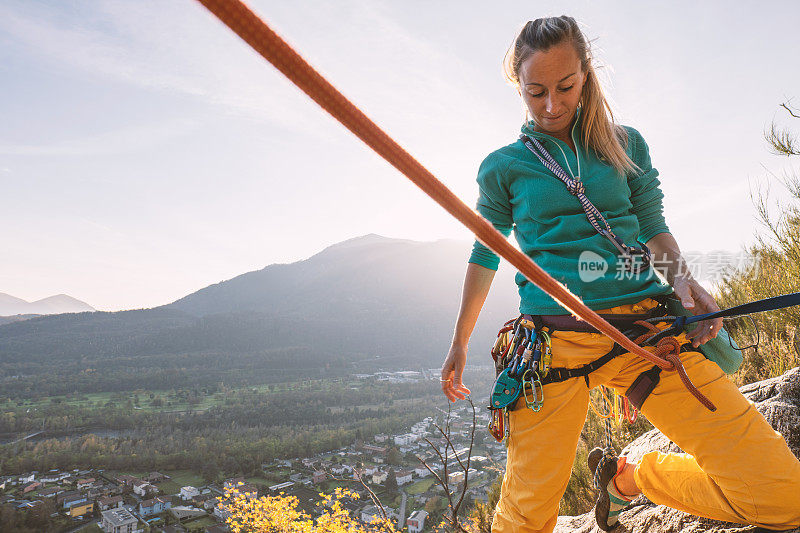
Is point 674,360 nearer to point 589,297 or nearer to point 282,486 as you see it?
point 589,297

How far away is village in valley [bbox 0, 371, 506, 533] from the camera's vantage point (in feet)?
99.6

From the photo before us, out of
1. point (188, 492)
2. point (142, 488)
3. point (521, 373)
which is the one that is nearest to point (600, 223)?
point (521, 373)

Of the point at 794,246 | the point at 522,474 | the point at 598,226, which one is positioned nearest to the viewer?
the point at 522,474

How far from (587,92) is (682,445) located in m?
1.33

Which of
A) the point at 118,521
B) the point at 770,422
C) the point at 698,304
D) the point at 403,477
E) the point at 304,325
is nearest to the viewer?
the point at 698,304

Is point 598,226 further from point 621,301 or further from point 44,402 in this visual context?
point 44,402

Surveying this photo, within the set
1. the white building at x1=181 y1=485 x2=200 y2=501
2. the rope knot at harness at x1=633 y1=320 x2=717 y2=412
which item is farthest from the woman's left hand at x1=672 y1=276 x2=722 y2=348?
the white building at x1=181 y1=485 x2=200 y2=501

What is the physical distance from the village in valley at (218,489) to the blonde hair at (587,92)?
27777 mm

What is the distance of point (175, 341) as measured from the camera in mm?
94250

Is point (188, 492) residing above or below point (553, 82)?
below

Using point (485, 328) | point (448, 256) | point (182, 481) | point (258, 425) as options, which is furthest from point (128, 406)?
point (448, 256)

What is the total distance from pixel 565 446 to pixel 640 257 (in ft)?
2.37

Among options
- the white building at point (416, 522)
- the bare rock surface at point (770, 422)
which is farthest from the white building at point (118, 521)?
the bare rock surface at point (770, 422)

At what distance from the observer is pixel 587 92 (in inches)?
63.2
